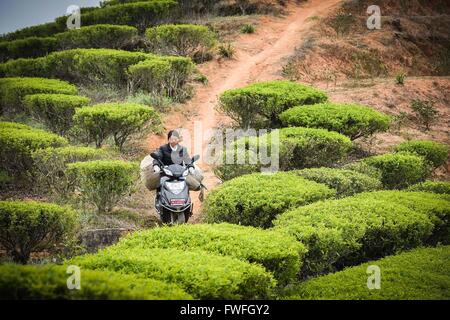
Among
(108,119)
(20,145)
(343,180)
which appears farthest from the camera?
(108,119)

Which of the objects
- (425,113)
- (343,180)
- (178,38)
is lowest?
(425,113)

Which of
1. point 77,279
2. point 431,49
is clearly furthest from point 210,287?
point 431,49

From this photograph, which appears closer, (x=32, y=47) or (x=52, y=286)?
(x=52, y=286)

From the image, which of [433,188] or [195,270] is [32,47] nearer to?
[433,188]

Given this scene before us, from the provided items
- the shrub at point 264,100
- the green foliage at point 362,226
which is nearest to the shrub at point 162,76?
the shrub at point 264,100

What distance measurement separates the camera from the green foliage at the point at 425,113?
14742 mm

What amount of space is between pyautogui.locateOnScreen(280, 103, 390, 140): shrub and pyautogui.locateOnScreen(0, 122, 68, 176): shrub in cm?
561

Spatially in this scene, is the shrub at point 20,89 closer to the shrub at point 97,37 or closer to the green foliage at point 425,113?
the shrub at point 97,37

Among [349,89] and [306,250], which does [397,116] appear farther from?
[306,250]

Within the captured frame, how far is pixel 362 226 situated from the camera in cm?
709

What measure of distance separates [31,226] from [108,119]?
16.4ft

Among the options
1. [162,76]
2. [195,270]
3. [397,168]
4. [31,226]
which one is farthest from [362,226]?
[162,76]

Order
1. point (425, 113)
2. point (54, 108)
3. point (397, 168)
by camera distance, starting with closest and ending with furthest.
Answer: point (397, 168) → point (54, 108) → point (425, 113)

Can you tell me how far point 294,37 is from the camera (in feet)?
68.1
